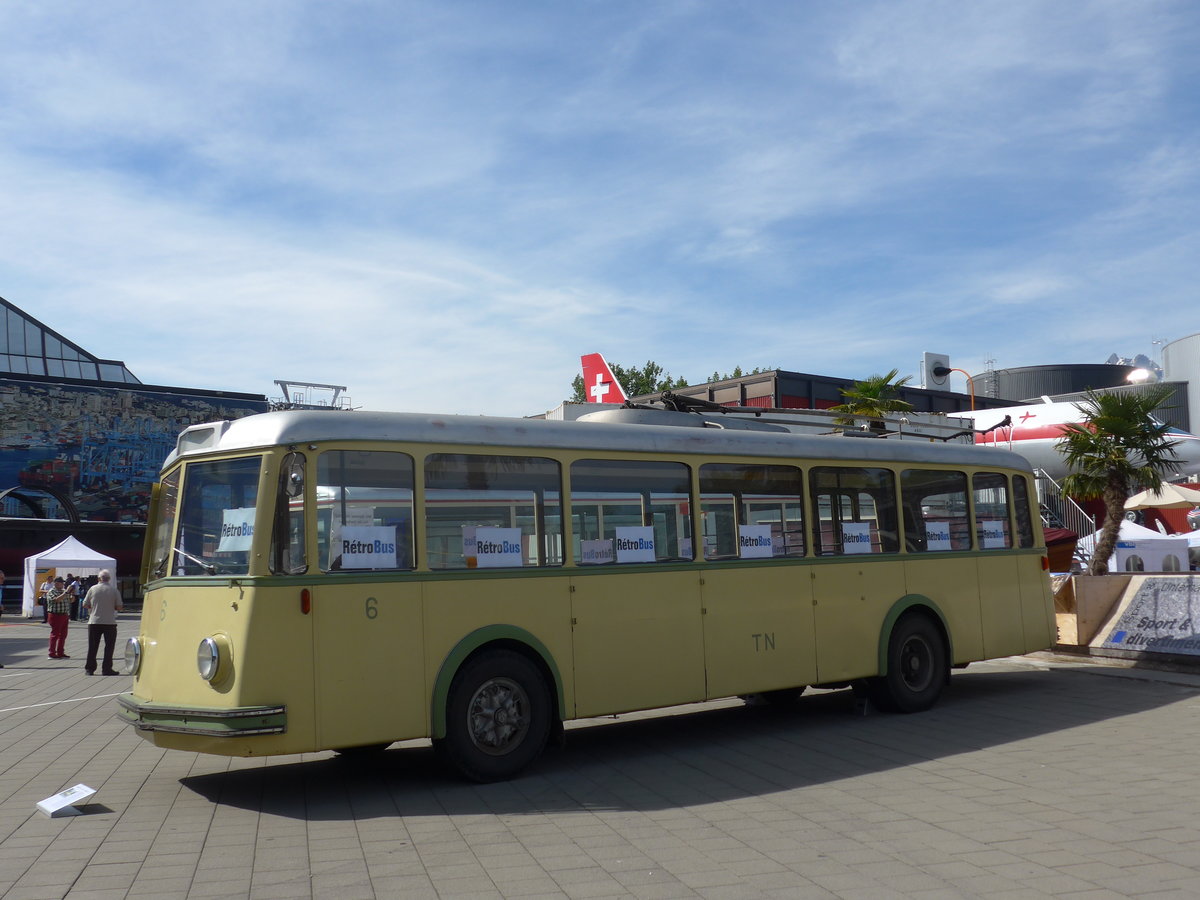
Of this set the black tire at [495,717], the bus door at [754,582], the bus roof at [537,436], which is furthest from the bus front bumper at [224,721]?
the bus door at [754,582]

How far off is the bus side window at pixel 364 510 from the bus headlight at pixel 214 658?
0.81 m

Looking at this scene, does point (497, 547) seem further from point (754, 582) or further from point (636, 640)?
point (754, 582)

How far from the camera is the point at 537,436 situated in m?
8.73

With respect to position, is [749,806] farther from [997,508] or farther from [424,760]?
[997,508]

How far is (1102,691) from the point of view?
1256 cm

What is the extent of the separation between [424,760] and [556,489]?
257cm

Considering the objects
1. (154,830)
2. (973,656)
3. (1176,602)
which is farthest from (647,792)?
(1176,602)

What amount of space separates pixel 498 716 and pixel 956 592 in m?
5.93

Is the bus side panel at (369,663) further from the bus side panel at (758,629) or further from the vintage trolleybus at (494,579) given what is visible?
the bus side panel at (758,629)

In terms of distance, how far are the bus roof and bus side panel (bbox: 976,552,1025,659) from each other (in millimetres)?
1396

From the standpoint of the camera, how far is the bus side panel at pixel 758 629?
31.7ft

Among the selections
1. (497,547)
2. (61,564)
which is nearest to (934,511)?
(497,547)

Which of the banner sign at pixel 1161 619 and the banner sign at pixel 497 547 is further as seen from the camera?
the banner sign at pixel 1161 619

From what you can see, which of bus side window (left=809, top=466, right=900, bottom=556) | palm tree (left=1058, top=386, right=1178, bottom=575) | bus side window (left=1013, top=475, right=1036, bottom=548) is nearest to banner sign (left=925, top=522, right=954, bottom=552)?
bus side window (left=809, top=466, right=900, bottom=556)
